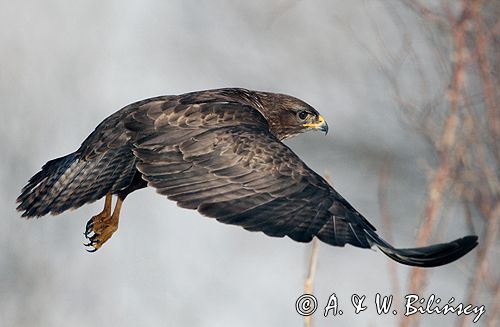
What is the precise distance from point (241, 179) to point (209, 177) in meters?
0.19

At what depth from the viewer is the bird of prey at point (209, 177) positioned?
8.02 metres

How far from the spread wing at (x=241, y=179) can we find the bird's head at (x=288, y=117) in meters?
1.13

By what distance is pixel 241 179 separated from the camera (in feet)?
27.5

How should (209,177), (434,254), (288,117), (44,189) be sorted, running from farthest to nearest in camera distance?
(288,117), (44,189), (209,177), (434,254)

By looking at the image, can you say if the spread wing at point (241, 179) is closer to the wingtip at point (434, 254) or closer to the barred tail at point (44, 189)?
the wingtip at point (434, 254)

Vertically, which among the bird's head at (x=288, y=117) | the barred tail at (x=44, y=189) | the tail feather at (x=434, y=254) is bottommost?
the tail feather at (x=434, y=254)

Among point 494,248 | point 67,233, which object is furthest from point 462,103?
point 67,233

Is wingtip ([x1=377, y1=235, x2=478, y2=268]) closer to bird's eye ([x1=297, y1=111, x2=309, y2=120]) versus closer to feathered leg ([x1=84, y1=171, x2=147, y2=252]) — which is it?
feathered leg ([x1=84, y1=171, x2=147, y2=252])

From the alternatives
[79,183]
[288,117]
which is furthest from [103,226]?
[288,117]

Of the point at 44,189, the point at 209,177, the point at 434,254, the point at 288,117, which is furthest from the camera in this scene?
the point at 288,117

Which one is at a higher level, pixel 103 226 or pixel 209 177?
pixel 209 177

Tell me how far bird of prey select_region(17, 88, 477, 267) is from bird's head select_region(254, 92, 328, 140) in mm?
749

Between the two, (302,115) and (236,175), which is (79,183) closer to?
(236,175)

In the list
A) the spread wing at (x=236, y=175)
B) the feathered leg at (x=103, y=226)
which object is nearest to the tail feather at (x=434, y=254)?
the spread wing at (x=236, y=175)
